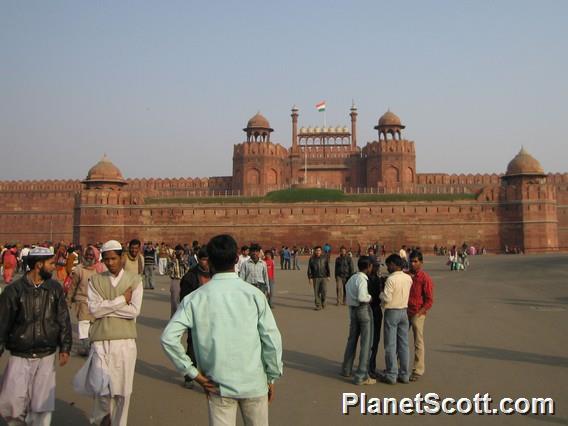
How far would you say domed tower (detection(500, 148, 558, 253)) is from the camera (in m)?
28.3

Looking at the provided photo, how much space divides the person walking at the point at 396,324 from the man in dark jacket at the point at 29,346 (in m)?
2.78

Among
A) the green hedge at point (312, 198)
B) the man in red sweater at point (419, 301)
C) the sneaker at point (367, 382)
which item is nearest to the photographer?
the sneaker at point (367, 382)

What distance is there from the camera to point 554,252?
28.2 m

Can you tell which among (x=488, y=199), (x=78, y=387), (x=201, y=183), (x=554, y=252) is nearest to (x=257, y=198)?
(x=201, y=183)

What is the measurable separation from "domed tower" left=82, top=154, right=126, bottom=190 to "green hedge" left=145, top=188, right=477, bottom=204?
323 cm

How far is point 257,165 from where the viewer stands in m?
37.7

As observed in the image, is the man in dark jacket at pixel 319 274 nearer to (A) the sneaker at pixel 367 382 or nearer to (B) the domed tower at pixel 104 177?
(A) the sneaker at pixel 367 382

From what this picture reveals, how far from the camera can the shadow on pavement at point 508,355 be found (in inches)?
215

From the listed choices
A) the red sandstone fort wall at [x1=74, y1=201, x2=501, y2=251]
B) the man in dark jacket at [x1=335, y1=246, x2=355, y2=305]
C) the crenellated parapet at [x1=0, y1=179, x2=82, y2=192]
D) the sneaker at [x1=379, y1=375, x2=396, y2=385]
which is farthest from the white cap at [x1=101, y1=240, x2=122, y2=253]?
the crenellated parapet at [x1=0, y1=179, x2=82, y2=192]

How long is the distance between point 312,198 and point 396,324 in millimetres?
25916

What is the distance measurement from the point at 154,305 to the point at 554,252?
24.0 meters

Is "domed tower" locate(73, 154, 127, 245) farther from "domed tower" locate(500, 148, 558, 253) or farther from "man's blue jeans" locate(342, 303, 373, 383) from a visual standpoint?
"man's blue jeans" locate(342, 303, 373, 383)

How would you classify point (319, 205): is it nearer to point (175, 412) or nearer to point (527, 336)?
point (527, 336)

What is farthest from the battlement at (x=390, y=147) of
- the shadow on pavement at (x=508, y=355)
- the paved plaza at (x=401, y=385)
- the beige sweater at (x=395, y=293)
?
the beige sweater at (x=395, y=293)
